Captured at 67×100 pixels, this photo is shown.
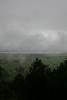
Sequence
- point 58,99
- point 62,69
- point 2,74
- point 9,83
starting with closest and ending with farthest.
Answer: point 58,99, point 62,69, point 9,83, point 2,74

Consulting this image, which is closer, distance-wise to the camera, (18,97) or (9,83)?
(18,97)

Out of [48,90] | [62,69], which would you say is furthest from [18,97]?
[62,69]

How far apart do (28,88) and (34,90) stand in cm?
97

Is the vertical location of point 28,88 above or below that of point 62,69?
below

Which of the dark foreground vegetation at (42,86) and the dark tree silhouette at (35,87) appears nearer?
the dark foreground vegetation at (42,86)

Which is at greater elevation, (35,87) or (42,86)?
(42,86)

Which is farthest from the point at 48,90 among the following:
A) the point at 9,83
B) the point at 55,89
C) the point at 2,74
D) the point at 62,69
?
the point at 2,74

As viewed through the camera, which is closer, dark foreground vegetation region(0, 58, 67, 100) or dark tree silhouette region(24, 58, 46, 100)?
dark foreground vegetation region(0, 58, 67, 100)

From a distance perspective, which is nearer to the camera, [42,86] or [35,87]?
[35,87]

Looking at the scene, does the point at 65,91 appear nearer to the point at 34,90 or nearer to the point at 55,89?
the point at 55,89

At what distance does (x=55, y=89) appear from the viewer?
37.4m

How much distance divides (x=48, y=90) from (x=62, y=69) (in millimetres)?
6072

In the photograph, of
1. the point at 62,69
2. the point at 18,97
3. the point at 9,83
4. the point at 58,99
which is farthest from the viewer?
the point at 9,83

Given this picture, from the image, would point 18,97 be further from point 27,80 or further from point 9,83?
point 9,83
